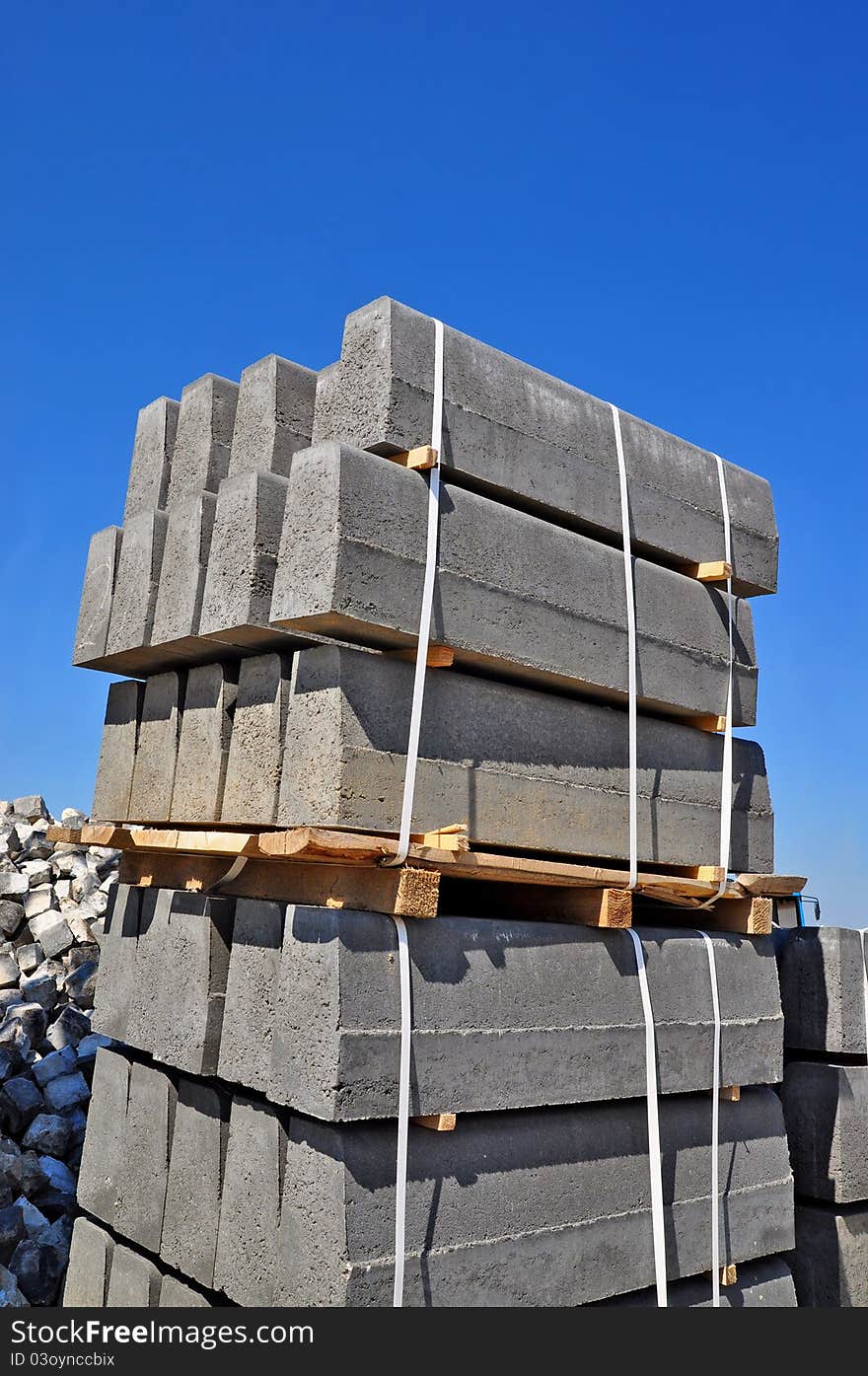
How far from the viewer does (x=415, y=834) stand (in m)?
3.35

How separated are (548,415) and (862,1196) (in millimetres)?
3565

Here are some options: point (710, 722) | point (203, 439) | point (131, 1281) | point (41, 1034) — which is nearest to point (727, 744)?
point (710, 722)

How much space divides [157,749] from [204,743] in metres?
0.42

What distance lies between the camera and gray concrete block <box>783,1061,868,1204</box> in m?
4.81

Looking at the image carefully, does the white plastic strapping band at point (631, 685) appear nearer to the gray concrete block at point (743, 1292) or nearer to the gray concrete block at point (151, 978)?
Answer: the gray concrete block at point (743, 1292)

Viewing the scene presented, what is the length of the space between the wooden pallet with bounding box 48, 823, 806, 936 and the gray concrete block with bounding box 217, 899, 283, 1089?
110 mm

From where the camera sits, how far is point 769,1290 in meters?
4.39

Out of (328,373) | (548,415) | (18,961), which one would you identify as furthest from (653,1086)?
(18,961)

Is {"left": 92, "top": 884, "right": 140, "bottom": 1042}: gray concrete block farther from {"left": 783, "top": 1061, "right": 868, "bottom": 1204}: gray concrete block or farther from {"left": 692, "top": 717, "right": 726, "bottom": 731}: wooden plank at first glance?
{"left": 783, "top": 1061, "right": 868, "bottom": 1204}: gray concrete block

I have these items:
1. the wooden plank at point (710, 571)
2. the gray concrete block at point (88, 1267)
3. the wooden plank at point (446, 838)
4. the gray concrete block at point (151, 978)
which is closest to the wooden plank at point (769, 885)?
the wooden plank at point (710, 571)

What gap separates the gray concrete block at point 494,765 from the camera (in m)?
3.31

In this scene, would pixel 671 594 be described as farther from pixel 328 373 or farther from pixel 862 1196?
pixel 862 1196

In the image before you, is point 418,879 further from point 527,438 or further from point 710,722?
point 710,722

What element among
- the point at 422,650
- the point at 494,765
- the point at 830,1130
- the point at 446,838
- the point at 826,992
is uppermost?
the point at 422,650
